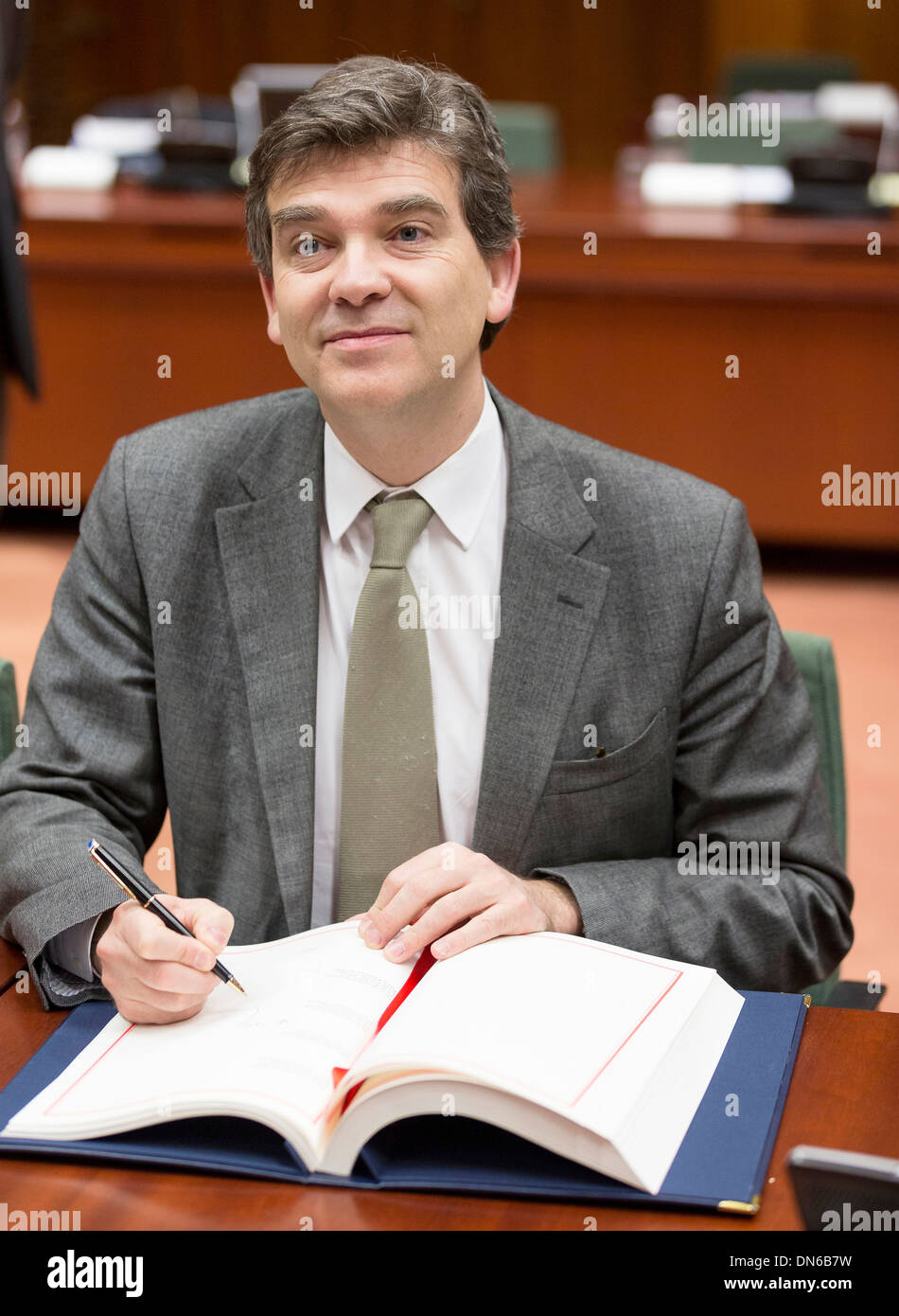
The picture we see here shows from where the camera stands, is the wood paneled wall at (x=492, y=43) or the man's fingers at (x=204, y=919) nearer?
the man's fingers at (x=204, y=919)

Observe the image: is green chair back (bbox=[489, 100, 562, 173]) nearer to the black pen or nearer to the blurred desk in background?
the blurred desk in background

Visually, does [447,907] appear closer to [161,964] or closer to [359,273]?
[161,964]

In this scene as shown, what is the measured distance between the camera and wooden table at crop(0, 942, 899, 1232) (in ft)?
3.58

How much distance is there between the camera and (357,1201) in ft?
3.65

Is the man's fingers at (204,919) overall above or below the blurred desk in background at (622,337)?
below

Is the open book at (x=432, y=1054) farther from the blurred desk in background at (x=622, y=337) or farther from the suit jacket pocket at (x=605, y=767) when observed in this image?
the blurred desk in background at (x=622, y=337)

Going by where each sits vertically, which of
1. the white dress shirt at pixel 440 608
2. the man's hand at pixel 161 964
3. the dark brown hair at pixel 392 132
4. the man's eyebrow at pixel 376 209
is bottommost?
the man's hand at pixel 161 964

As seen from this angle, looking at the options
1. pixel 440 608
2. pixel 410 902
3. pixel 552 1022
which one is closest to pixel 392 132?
pixel 440 608

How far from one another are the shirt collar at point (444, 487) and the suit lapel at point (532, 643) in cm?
4

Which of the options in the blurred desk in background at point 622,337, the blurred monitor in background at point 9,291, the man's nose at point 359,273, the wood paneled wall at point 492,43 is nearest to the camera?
the blurred monitor in background at point 9,291

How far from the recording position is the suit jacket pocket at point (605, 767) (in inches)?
65.3

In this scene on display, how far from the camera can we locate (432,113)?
164 centimetres

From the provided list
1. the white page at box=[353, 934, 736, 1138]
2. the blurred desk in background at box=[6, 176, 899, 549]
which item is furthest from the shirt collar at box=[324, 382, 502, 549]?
the blurred desk in background at box=[6, 176, 899, 549]

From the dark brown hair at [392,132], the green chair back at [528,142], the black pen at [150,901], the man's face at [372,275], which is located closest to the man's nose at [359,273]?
the man's face at [372,275]
